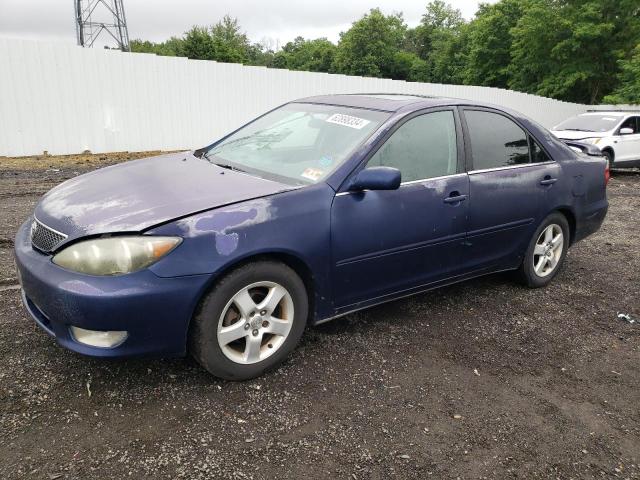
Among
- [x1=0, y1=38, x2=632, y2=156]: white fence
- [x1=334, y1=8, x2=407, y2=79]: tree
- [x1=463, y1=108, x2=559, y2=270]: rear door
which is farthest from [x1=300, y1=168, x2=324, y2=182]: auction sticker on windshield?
[x1=334, y1=8, x2=407, y2=79]: tree

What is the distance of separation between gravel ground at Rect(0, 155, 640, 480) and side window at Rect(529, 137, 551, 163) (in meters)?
1.33

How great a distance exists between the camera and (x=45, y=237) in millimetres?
2818

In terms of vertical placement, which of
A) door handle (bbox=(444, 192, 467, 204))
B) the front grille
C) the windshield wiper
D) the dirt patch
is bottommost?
the dirt patch

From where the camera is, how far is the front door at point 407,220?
3203 mm

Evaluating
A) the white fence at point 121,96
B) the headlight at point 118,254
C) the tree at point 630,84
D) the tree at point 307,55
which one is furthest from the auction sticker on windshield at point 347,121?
the tree at point 307,55

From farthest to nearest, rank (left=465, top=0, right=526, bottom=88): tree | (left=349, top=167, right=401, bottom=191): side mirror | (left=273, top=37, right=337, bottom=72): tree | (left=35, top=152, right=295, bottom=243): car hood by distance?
(left=273, top=37, right=337, bottom=72): tree → (left=465, top=0, right=526, bottom=88): tree → (left=349, top=167, right=401, bottom=191): side mirror → (left=35, top=152, right=295, bottom=243): car hood

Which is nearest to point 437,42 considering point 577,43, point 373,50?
point 373,50

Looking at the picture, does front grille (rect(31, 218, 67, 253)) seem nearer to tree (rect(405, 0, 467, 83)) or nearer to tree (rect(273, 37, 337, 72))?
tree (rect(405, 0, 467, 83))

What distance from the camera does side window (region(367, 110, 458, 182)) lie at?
3.47 m

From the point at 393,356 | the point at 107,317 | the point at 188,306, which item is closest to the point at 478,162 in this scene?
the point at 393,356

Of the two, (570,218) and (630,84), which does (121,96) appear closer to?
(570,218)

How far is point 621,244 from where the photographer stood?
641 centimetres

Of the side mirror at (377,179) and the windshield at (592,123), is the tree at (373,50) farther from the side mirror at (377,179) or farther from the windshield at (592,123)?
the side mirror at (377,179)

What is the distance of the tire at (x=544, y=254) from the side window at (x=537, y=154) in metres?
0.49
